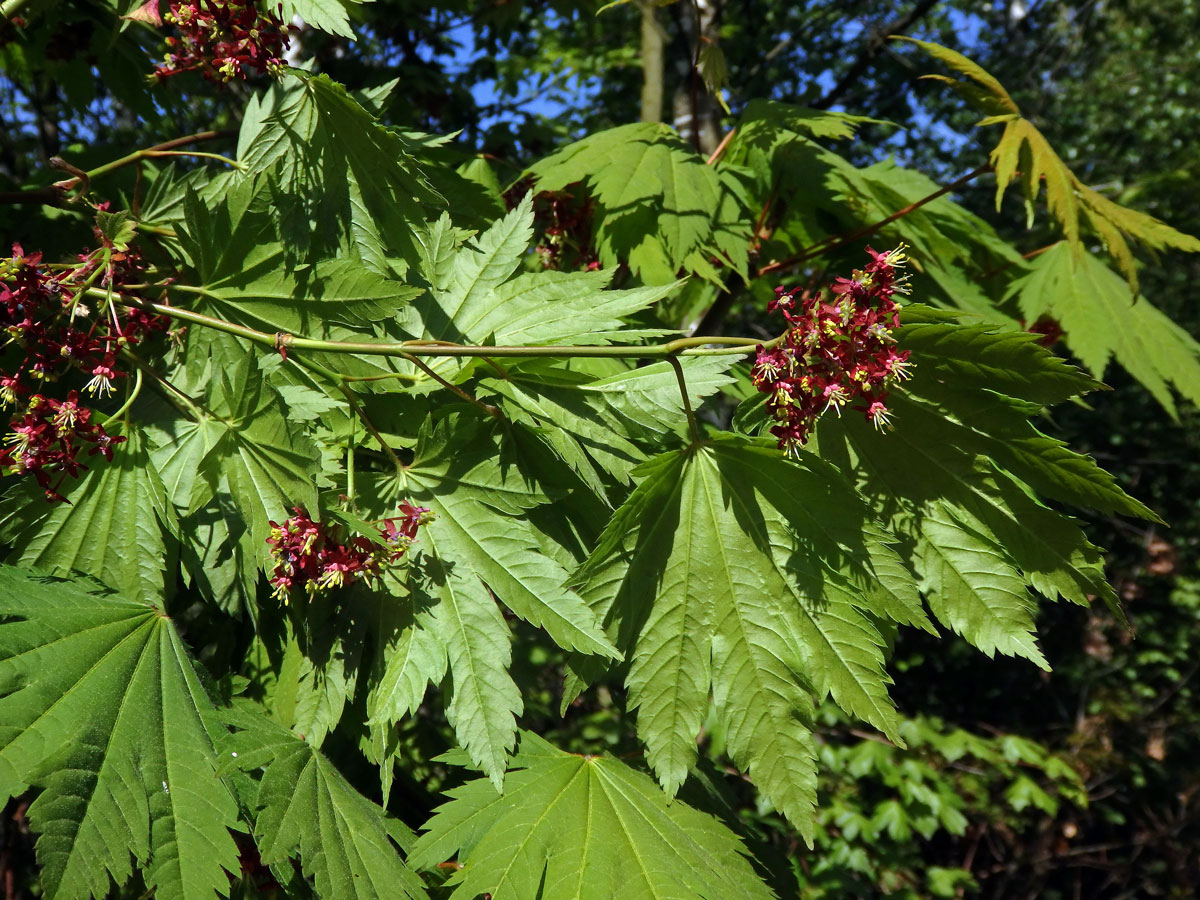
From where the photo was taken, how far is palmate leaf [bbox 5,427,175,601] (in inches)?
60.4

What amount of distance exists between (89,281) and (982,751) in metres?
4.85

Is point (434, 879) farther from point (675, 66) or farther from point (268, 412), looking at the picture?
point (675, 66)

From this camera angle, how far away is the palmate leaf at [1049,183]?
5.91 ft

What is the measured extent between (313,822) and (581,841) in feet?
1.53

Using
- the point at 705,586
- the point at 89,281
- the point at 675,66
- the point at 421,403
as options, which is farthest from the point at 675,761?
the point at 675,66

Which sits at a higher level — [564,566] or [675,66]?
[675,66]

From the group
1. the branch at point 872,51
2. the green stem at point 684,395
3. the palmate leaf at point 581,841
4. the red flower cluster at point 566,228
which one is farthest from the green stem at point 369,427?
the branch at point 872,51

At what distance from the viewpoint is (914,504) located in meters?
1.49

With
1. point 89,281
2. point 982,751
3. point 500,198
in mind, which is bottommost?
point 982,751

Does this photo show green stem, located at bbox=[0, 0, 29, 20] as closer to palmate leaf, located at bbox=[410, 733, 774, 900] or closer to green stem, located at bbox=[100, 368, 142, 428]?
green stem, located at bbox=[100, 368, 142, 428]

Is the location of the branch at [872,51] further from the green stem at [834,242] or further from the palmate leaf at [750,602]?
the palmate leaf at [750,602]

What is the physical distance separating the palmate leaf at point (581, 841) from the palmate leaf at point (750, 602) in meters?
0.22

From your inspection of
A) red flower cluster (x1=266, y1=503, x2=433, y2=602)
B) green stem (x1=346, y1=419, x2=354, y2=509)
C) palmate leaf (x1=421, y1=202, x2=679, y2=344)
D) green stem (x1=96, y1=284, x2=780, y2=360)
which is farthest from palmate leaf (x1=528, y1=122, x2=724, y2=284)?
red flower cluster (x1=266, y1=503, x2=433, y2=602)

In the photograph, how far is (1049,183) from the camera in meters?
1.88
